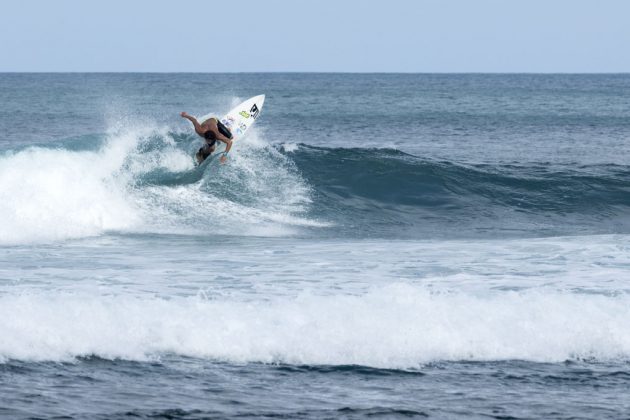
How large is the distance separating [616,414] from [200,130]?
47.1 ft

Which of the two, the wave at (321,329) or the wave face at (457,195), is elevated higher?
the wave face at (457,195)

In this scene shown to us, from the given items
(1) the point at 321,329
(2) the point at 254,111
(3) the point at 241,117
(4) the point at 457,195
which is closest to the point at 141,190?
(3) the point at 241,117

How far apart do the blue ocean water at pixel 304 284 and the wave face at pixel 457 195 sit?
91 millimetres

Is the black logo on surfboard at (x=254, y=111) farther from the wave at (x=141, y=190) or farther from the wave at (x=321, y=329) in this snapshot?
the wave at (x=321, y=329)

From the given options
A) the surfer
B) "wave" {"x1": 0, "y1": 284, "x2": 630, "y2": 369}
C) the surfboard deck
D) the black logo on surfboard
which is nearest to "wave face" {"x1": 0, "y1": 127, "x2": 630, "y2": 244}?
the surfer


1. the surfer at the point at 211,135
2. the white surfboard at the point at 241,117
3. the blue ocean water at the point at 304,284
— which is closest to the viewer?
the blue ocean water at the point at 304,284

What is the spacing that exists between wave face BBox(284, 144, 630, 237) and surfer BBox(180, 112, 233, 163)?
232 cm

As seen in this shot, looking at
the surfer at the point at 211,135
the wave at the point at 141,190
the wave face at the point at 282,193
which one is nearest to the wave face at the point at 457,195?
the wave face at the point at 282,193

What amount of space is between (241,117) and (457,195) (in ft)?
18.0

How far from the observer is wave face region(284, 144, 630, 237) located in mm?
19109

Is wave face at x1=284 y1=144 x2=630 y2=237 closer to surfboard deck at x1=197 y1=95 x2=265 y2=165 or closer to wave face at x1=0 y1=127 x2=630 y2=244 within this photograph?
wave face at x1=0 y1=127 x2=630 y2=244

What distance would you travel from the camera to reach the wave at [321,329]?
898cm

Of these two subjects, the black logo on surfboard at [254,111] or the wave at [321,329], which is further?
the black logo on surfboard at [254,111]

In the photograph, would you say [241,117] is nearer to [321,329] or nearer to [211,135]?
[211,135]
